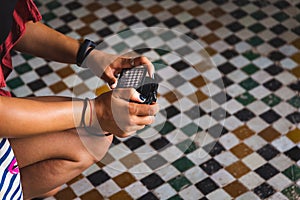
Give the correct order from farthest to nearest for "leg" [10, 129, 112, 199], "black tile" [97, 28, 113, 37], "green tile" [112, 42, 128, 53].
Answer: "black tile" [97, 28, 113, 37] < "green tile" [112, 42, 128, 53] < "leg" [10, 129, 112, 199]

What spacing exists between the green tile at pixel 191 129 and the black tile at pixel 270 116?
0.25 metres

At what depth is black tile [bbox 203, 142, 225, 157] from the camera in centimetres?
220

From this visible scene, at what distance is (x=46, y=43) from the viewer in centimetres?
185

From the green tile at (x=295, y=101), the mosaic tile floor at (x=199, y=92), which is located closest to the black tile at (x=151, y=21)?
the mosaic tile floor at (x=199, y=92)

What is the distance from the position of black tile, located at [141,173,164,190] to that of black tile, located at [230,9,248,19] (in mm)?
933

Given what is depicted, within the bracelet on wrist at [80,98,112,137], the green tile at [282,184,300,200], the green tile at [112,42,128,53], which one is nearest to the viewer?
the bracelet on wrist at [80,98,112,137]

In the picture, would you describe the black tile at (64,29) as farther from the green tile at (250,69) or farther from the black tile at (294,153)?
the black tile at (294,153)

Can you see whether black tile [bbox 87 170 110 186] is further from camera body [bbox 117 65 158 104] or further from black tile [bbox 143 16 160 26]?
black tile [bbox 143 16 160 26]

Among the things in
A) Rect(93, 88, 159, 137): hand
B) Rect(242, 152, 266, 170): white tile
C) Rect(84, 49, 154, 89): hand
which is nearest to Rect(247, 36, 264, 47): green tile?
Rect(242, 152, 266, 170): white tile

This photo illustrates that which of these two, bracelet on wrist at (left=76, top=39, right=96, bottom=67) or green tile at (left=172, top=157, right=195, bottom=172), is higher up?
bracelet on wrist at (left=76, top=39, right=96, bottom=67)

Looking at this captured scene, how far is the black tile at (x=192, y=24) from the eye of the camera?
9.03ft

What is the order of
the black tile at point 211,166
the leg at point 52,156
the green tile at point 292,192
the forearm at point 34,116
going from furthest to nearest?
1. the black tile at point 211,166
2. the green tile at point 292,192
3. the leg at point 52,156
4. the forearm at point 34,116

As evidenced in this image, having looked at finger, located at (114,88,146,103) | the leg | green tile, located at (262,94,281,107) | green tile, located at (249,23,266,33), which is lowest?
green tile, located at (262,94,281,107)

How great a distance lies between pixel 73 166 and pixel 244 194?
0.57 meters
